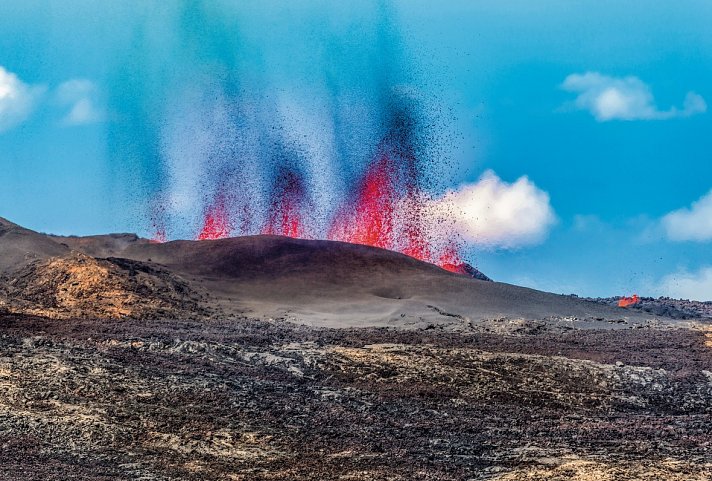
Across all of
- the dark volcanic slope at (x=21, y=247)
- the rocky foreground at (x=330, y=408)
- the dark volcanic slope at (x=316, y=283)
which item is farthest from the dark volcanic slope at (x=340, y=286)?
the rocky foreground at (x=330, y=408)

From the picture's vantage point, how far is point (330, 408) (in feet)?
67.1

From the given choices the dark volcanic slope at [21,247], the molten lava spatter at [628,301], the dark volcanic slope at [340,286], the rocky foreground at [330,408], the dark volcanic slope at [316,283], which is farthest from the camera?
the molten lava spatter at [628,301]

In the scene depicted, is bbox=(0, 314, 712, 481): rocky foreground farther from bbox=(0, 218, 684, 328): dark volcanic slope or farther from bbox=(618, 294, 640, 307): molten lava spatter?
bbox=(618, 294, 640, 307): molten lava spatter

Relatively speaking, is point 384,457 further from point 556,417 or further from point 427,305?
point 427,305

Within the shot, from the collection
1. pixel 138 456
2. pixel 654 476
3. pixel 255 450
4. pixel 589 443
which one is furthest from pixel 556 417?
pixel 138 456

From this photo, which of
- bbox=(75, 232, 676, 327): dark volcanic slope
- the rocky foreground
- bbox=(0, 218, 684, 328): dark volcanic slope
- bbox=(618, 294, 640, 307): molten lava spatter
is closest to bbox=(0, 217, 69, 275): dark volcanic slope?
bbox=(0, 218, 684, 328): dark volcanic slope

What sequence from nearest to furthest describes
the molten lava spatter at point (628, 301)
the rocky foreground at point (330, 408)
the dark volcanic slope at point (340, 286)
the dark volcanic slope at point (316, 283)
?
the rocky foreground at point (330, 408)
the dark volcanic slope at point (316, 283)
the dark volcanic slope at point (340, 286)
the molten lava spatter at point (628, 301)

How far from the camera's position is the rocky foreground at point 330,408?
15945 millimetres

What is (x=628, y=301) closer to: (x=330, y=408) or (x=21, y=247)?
(x=21, y=247)

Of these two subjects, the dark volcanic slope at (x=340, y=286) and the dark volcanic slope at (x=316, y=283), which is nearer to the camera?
the dark volcanic slope at (x=316, y=283)

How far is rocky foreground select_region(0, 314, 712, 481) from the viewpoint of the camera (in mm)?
15945

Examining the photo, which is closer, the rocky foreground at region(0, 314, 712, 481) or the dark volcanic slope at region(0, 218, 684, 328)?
the rocky foreground at region(0, 314, 712, 481)

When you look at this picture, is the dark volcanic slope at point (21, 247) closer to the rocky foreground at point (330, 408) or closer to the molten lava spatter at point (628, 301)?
the rocky foreground at point (330, 408)

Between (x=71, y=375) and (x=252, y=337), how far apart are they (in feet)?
29.7
